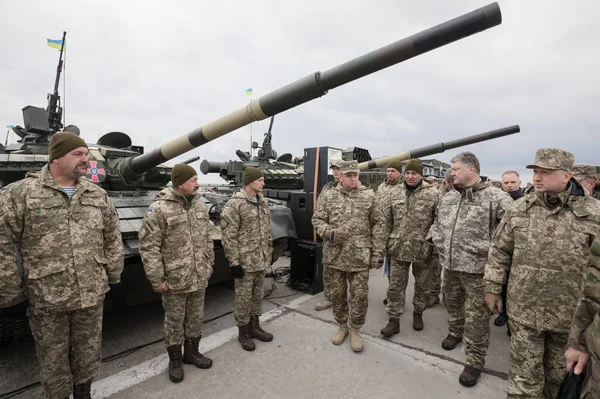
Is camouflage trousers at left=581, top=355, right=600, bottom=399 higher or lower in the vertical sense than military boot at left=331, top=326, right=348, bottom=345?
higher

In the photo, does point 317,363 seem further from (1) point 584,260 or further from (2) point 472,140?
(2) point 472,140

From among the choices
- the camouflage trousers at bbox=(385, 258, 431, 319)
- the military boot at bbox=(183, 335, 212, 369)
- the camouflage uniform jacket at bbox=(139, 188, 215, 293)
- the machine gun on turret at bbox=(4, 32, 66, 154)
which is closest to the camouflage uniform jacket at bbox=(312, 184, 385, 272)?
the camouflage trousers at bbox=(385, 258, 431, 319)

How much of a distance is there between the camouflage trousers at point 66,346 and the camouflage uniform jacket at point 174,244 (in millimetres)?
588

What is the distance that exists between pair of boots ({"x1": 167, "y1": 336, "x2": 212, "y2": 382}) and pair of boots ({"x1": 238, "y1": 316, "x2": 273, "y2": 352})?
0.44 m

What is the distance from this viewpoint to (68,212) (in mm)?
2404

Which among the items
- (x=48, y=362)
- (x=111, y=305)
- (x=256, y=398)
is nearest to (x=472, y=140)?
(x=256, y=398)

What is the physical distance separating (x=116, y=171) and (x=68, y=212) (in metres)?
2.41

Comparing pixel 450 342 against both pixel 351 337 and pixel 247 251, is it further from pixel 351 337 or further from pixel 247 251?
pixel 247 251

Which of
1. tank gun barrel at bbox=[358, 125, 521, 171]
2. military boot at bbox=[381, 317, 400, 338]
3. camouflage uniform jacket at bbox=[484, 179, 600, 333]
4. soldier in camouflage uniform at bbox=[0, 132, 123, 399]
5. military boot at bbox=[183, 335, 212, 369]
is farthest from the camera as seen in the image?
tank gun barrel at bbox=[358, 125, 521, 171]

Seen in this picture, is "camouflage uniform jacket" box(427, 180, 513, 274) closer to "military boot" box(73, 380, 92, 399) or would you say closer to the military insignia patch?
"military boot" box(73, 380, 92, 399)

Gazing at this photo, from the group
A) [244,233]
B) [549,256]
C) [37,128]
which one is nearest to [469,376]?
[549,256]

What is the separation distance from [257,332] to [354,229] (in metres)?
1.64

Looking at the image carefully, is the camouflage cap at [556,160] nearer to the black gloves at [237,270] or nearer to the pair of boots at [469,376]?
the pair of boots at [469,376]

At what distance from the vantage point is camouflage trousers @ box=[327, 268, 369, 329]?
3.62 m
